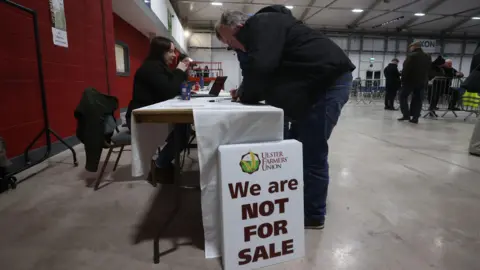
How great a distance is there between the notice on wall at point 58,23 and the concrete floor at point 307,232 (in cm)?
128

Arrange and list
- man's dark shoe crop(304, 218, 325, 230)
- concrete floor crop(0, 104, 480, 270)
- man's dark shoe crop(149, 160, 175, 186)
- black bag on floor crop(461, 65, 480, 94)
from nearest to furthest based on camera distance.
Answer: concrete floor crop(0, 104, 480, 270)
man's dark shoe crop(304, 218, 325, 230)
man's dark shoe crop(149, 160, 175, 186)
black bag on floor crop(461, 65, 480, 94)

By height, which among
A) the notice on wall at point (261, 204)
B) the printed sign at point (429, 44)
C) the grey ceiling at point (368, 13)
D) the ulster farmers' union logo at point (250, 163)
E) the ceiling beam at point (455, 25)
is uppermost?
the grey ceiling at point (368, 13)

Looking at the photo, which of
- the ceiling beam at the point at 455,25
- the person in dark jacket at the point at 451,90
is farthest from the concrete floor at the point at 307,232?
the ceiling beam at the point at 455,25

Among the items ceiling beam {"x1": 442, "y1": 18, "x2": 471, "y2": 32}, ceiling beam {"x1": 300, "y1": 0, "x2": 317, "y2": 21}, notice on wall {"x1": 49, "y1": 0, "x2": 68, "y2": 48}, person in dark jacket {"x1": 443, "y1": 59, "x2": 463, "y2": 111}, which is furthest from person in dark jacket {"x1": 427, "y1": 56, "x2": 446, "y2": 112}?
ceiling beam {"x1": 442, "y1": 18, "x2": 471, "y2": 32}

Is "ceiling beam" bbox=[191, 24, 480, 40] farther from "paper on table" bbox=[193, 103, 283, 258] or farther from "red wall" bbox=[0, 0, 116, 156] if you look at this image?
"paper on table" bbox=[193, 103, 283, 258]

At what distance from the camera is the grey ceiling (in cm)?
1079

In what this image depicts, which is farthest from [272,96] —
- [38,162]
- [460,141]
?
[460,141]

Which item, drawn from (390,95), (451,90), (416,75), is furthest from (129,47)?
(451,90)

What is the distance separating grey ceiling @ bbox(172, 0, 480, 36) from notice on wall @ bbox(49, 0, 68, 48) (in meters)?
8.21

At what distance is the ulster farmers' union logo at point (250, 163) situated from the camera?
3.56 feet

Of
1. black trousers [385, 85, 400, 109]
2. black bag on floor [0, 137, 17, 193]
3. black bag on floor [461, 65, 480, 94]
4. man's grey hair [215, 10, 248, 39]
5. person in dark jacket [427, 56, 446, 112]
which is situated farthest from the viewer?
black trousers [385, 85, 400, 109]

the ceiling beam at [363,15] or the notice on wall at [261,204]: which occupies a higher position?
the ceiling beam at [363,15]

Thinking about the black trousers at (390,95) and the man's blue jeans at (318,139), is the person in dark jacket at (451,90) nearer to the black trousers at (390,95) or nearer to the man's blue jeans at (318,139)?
the black trousers at (390,95)

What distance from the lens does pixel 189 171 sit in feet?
8.09
